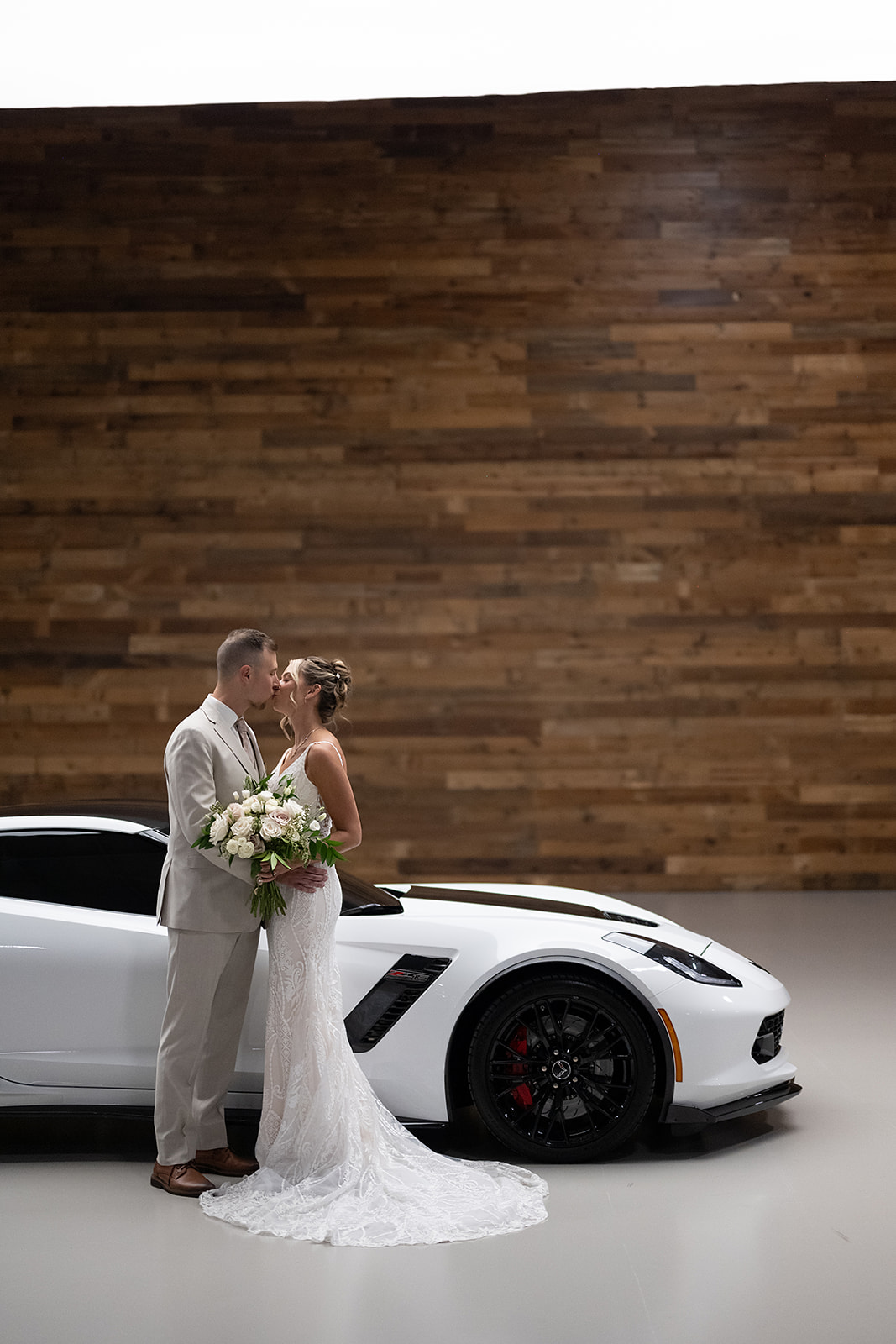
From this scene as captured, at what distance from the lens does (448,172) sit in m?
9.69

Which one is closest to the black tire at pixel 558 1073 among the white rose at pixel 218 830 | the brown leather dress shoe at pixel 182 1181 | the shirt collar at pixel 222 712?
the brown leather dress shoe at pixel 182 1181

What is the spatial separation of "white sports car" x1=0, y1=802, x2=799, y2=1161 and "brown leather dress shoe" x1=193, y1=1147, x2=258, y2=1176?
0.17 m

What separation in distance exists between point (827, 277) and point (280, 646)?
5289 mm

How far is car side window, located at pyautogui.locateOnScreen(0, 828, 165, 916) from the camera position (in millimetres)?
4012

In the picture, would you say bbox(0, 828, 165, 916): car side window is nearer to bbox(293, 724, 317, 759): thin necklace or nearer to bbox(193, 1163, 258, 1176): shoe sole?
bbox(293, 724, 317, 759): thin necklace

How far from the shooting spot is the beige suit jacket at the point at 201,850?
3697 millimetres

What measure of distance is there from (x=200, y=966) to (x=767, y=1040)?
1881mm

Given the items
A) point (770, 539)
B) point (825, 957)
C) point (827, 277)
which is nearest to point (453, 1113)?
point (825, 957)

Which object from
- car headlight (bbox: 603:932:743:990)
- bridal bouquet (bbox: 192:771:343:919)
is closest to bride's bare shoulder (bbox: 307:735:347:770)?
bridal bouquet (bbox: 192:771:343:919)

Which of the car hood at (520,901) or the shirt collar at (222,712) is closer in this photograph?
the shirt collar at (222,712)

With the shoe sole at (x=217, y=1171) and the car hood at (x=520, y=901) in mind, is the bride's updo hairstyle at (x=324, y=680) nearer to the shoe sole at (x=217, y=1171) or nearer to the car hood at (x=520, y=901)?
the car hood at (x=520, y=901)

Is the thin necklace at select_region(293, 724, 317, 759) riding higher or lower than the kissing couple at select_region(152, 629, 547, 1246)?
higher

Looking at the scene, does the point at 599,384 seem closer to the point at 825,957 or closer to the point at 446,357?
the point at 446,357

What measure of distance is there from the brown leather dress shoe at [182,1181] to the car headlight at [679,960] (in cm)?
148
